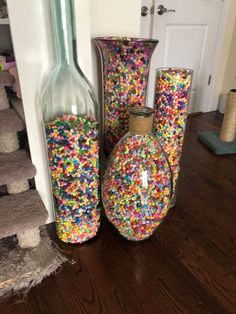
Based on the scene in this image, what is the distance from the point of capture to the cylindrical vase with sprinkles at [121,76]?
3.49ft

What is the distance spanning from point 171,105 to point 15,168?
0.66m

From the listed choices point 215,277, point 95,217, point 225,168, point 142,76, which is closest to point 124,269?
point 95,217

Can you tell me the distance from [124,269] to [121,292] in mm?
100

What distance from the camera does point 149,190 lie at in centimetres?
105

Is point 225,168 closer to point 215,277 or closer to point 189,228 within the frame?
point 189,228

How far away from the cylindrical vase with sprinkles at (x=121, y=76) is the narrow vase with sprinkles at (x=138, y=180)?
15 centimetres

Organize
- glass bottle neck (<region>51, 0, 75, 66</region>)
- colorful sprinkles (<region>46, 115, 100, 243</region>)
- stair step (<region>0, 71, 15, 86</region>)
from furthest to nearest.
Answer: stair step (<region>0, 71, 15, 86</region>) < colorful sprinkles (<region>46, 115, 100, 243</region>) < glass bottle neck (<region>51, 0, 75, 66</region>)

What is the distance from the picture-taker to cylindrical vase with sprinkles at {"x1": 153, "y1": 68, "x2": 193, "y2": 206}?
1128mm

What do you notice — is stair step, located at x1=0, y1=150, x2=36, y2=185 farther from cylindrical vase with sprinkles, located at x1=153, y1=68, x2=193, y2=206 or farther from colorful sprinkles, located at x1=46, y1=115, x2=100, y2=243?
cylindrical vase with sprinkles, located at x1=153, y1=68, x2=193, y2=206

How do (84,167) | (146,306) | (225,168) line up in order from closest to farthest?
(146,306) → (84,167) → (225,168)

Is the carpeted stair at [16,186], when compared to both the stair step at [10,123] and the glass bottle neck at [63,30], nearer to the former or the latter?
the stair step at [10,123]

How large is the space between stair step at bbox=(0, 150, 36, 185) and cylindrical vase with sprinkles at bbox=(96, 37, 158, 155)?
366mm

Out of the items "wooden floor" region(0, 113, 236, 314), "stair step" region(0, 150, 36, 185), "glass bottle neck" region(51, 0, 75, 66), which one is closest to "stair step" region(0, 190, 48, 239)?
"stair step" region(0, 150, 36, 185)

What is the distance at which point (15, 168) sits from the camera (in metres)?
1.07
